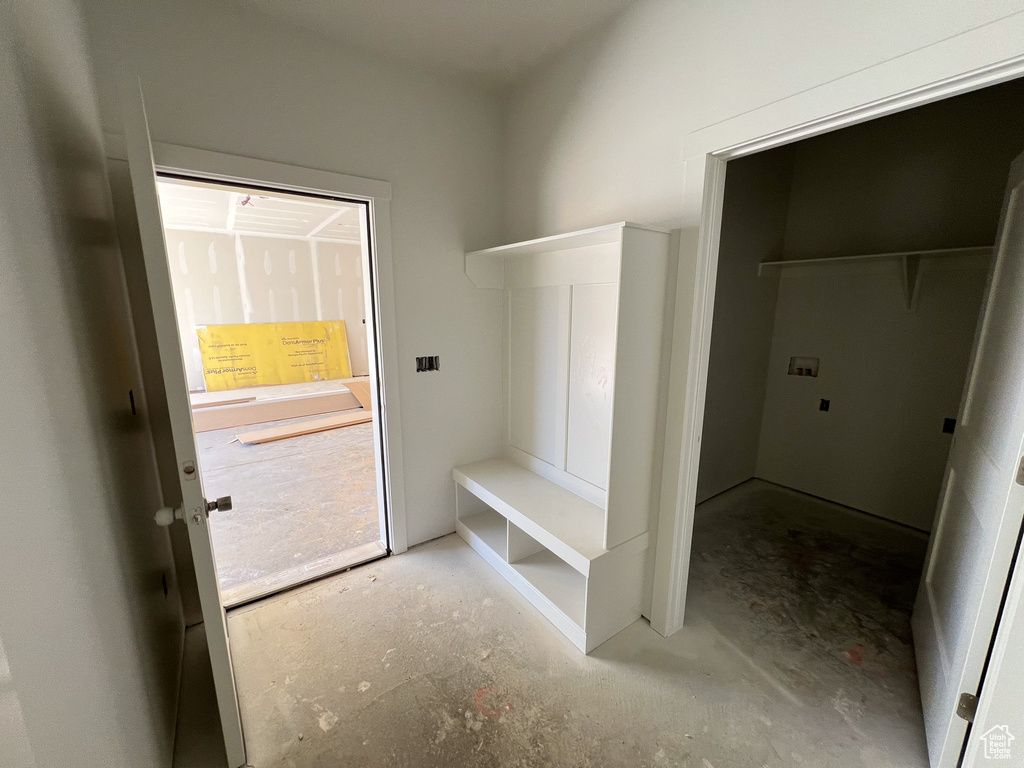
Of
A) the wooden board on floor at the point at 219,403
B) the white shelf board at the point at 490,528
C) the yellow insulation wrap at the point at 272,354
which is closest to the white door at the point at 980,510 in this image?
the white shelf board at the point at 490,528

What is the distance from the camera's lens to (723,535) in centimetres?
276

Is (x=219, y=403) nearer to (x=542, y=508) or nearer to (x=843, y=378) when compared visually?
(x=542, y=508)

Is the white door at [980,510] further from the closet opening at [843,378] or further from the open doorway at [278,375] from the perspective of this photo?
the open doorway at [278,375]

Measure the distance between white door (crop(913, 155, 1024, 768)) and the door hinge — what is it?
0.01m

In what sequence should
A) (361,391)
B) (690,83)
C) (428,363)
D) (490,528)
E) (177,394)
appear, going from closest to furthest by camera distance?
1. (177,394)
2. (690,83)
3. (428,363)
4. (490,528)
5. (361,391)

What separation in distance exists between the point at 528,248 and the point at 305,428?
13.8 feet

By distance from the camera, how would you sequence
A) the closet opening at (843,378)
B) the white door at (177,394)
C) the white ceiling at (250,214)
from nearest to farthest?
the white door at (177,394) → the closet opening at (843,378) → the white ceiling at (250,214)

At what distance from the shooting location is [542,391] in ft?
8.04

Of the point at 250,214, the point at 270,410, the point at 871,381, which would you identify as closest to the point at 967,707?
the point at 871,381

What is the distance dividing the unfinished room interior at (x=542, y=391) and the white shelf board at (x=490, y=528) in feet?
0.09

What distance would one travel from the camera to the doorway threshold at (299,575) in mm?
2176

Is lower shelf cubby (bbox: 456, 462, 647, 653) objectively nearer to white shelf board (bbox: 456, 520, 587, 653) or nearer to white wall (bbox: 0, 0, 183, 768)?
white shelf board (bbox: 456, 520, 587, 653)

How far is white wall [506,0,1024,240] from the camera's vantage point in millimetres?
1115

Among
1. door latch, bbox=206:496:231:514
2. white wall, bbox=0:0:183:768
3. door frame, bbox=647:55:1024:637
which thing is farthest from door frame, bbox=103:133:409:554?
door frame, bbox=647:55:1024:637
